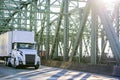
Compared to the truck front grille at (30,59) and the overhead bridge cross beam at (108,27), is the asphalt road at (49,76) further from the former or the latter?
the truck front grille at (30,59)

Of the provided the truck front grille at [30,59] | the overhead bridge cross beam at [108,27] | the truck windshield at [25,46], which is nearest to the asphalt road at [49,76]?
the overhead bridge cross beam at [108,27]

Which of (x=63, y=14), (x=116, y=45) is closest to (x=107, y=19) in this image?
(x=116, y=45)

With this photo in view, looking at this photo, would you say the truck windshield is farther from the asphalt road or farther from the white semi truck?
the asphalt road

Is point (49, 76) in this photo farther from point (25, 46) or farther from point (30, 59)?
point (25, 46)

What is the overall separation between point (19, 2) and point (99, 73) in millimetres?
26407

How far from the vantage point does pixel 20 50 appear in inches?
1227

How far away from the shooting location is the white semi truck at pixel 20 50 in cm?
3073

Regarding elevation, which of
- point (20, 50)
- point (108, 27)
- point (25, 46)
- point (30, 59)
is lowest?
point (30, 59)

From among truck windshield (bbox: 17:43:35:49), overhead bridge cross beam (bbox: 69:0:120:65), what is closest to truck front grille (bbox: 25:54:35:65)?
truck windshield (bbox: 17:43:35:49)

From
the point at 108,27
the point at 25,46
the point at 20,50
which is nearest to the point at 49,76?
the point at 108,27

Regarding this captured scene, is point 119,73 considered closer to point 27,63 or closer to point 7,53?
point 27,63

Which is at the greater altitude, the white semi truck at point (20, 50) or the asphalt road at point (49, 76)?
the white semi truck at point (20, 50)

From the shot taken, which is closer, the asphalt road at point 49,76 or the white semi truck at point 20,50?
the asphalt road at point 49,76

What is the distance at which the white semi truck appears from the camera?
3073 centimetres
